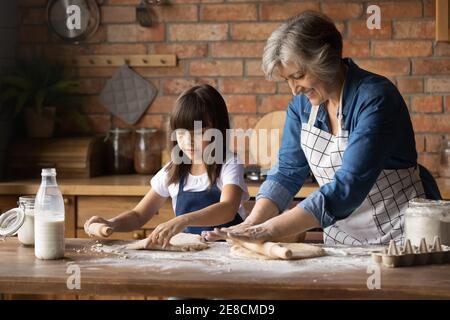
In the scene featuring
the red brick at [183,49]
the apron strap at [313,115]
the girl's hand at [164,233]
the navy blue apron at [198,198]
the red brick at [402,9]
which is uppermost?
the red brick at [402,9]

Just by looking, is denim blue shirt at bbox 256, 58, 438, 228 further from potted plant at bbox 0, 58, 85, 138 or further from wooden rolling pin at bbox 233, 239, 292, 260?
potted plant at bbox 0, 58, 85, 138

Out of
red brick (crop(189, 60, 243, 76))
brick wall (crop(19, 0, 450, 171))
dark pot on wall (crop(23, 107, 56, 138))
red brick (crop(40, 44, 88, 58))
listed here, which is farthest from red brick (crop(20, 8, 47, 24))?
red brick (crop(189, 60, 243, 76))

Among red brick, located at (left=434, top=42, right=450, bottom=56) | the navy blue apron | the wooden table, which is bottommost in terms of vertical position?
the wooden table

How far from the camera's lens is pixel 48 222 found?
2.13 m

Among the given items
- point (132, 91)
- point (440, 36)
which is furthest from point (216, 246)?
point (132, 91)

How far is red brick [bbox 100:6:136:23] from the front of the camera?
4207 mm

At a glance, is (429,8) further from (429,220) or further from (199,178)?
(429,220)

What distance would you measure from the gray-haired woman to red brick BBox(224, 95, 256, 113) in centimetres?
152

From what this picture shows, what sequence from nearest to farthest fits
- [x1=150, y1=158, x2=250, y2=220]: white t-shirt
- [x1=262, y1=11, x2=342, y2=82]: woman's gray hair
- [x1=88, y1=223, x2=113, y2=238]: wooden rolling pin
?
[x1=262, y1=11, x2=342, y2=82]: woman's gray hair → [x1=88, y1=223, x2=113, y2=238]: wooden rolling pin → [x1=150, y1=158, x2=250, y2=220]: white t-shirt

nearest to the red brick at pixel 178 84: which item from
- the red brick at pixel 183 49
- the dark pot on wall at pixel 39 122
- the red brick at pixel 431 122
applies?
the red brick at pixel 183 49

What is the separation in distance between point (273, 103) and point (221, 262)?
2132mm

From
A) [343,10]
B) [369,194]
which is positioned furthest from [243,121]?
[369,194]

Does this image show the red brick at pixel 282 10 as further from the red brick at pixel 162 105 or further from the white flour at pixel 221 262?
the white flour at pixel 221 262

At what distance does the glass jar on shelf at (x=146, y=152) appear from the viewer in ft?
13.5
